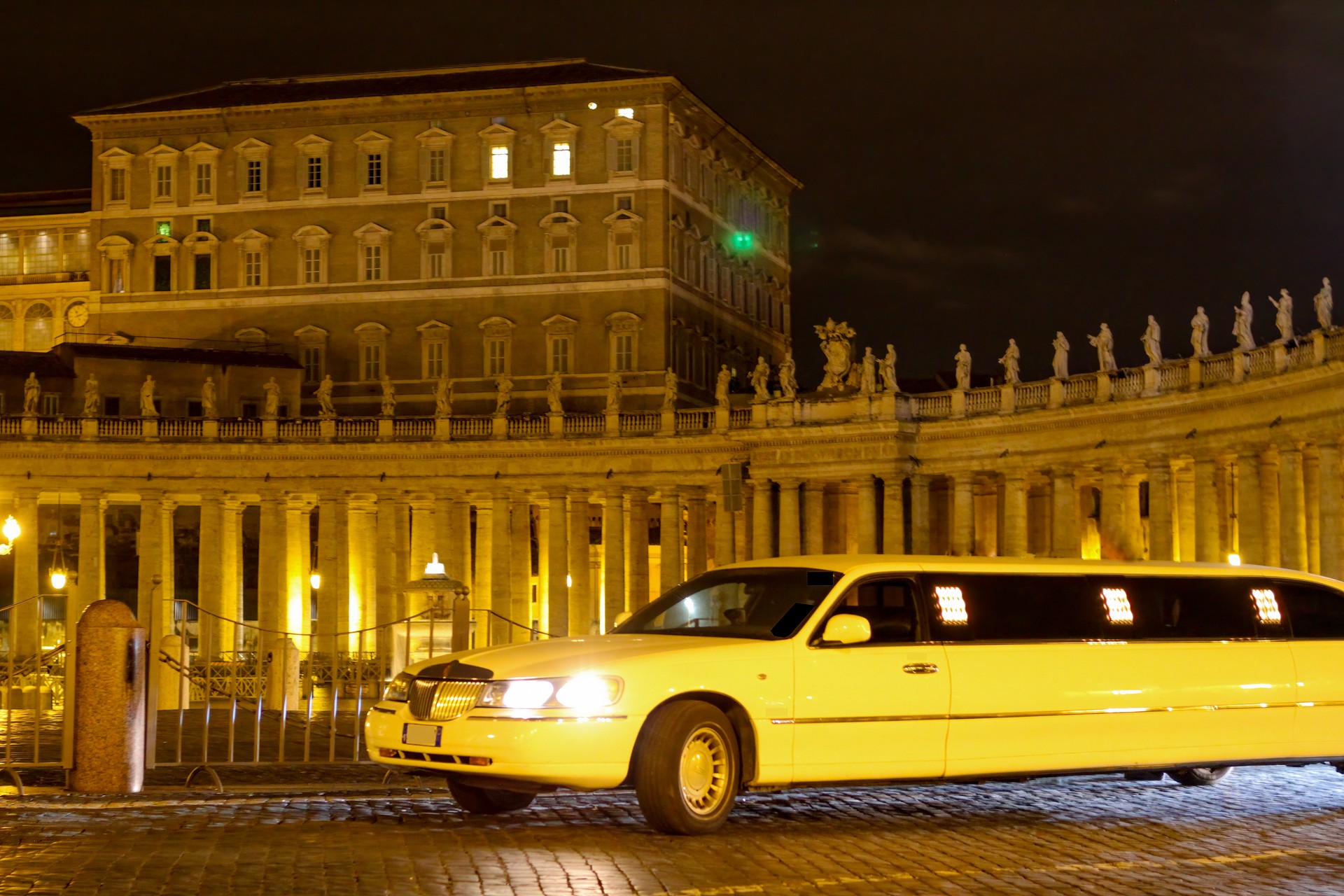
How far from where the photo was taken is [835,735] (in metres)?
16.6

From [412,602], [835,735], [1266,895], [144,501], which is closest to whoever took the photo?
[1266,895]

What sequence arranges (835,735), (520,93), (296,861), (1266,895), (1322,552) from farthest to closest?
(520,93)
(1322,552)
(835,735)
(296,861)
(1266,895)

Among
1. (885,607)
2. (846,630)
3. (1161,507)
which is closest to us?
(846,630)

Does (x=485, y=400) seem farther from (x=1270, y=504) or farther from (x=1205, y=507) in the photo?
(x=1270, y=504)

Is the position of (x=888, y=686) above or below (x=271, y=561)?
below

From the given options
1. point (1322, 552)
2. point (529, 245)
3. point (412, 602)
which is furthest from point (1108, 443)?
point (529, 245)

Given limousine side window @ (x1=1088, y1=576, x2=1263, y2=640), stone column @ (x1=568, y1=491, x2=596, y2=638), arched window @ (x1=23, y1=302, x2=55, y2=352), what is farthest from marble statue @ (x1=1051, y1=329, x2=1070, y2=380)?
arched window @ (x1=23, y1=302, x2=55, y2=352)

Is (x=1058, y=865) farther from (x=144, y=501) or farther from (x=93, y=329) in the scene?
(x=93, y=329)

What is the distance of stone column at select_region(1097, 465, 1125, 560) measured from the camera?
5719cm

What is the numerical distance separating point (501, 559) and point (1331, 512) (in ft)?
116

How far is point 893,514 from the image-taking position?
64.5 m

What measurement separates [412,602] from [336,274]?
25819 mm

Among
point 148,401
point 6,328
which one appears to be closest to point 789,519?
point 148,401

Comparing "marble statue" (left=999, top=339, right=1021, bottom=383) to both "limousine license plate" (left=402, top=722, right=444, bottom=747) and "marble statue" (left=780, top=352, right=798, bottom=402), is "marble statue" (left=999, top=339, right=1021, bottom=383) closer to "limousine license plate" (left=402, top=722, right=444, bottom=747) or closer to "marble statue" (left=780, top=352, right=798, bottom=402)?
"marble statue" (left=780, top=352, right=798, bottom=402)
